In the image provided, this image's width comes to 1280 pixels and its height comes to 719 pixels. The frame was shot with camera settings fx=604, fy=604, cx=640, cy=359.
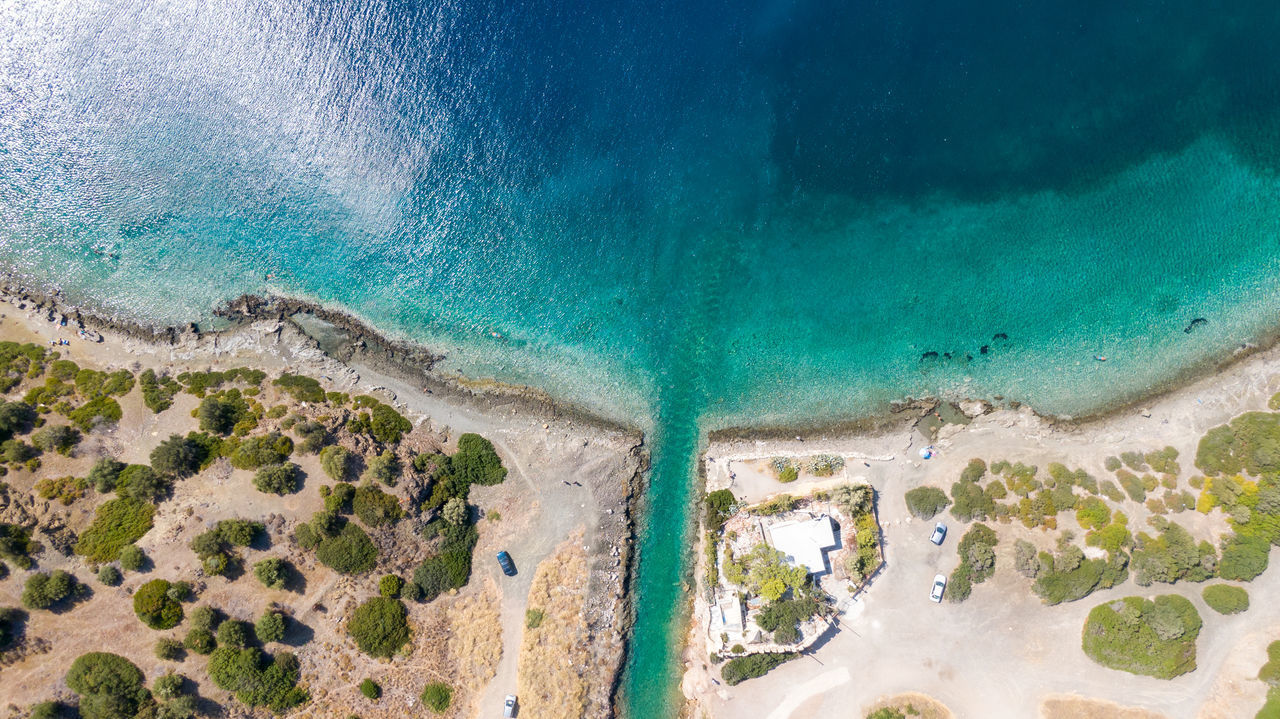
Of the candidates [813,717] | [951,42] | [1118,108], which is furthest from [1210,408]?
[813,717]

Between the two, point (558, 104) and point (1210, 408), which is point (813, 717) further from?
point (558, 104)

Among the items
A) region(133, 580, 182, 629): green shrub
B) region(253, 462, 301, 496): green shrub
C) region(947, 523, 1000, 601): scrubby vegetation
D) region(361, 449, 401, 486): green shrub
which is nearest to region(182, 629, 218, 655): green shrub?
region(133, 580, 182, 629): green shrub

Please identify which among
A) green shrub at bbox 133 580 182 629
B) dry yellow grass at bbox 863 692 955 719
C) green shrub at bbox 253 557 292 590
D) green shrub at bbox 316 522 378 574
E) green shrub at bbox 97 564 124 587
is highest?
green shrub at bbox 316 522 378 574

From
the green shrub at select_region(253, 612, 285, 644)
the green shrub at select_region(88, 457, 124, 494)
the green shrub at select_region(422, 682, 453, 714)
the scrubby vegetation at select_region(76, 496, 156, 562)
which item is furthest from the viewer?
the green shrub at select_region(422, 682, 453, 714)

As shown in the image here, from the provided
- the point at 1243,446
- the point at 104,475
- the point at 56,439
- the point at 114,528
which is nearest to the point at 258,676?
the point at 114,528

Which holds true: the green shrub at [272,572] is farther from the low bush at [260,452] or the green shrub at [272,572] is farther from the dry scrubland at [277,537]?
the low bush at [260,452]

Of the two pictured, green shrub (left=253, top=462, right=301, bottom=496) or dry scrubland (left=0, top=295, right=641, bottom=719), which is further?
green shrub (left=253, top=462, right=301, bottom=496)

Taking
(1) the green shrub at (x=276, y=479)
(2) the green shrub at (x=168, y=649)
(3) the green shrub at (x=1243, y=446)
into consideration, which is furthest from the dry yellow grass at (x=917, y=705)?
(2) the green shrub at (x=168, y=649)

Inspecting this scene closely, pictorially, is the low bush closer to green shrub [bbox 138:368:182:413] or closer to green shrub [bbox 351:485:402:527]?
green shrub [bbox 351:485:402:527]

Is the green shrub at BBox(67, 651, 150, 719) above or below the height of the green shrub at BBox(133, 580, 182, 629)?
below
